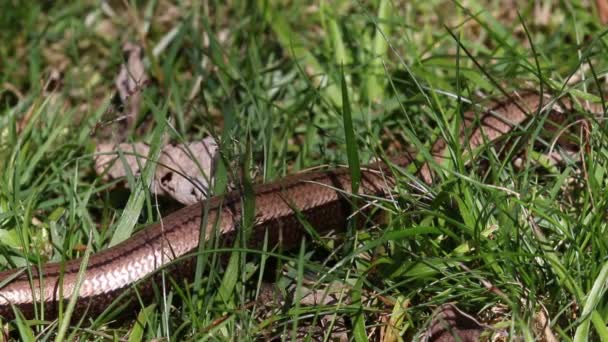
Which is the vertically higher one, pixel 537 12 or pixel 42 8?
pixel 42 8

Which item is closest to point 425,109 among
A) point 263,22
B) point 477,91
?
point 477,91

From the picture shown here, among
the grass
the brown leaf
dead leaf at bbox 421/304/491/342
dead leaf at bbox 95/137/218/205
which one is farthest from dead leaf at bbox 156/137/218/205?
the brown leaf

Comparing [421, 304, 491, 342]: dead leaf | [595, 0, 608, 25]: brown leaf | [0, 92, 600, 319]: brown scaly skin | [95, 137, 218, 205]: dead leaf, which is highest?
[595, 0, 608, 25]: brown leaf

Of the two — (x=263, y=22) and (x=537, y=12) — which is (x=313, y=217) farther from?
(x=537, y=12)

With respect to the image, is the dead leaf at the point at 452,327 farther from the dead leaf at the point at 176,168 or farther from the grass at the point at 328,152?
the dead leaf at the point at 176,168

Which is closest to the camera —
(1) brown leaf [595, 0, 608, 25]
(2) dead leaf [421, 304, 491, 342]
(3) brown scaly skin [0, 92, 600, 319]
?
(2) dead leaf [421, 304, 491, 342]

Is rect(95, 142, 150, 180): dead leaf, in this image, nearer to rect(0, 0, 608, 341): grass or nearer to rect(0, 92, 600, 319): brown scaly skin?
rect(0, 0, 608, 341): grass

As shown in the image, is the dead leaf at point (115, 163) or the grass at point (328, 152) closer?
the grass at point (328, 152)

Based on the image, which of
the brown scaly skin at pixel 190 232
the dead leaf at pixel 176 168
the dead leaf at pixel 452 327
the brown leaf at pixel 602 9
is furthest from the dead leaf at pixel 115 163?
the brown leaf at pixel 602 9
